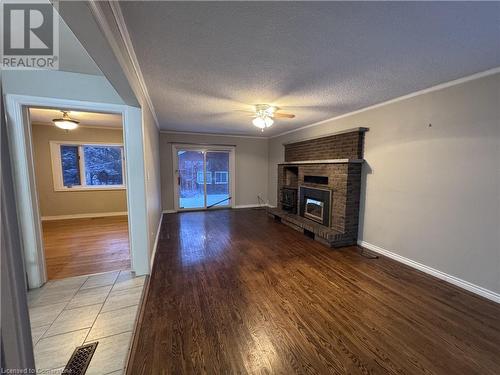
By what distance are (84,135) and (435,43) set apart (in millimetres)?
6568

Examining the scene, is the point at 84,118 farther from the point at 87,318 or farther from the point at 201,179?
the point at 87,318

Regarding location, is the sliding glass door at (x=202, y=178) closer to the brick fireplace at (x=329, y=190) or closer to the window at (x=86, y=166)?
the window at (x=86, y=166)

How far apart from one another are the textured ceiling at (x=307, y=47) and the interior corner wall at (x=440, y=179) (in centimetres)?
30

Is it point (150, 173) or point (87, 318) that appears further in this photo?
point (150, 173)

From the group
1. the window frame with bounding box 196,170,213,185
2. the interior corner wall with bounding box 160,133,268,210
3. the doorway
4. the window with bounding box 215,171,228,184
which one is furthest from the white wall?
the window with bounding box 215,171,228,184

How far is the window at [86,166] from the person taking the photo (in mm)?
5000

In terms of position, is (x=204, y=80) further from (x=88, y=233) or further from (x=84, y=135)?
(x=84, y=135)

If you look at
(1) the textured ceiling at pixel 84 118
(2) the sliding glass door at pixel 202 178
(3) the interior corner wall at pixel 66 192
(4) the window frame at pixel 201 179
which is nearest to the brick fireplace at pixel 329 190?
(2) the sliding glass door at pixel 202 178

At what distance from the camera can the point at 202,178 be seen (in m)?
6.32

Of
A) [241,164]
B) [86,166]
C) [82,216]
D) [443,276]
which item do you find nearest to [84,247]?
[82,216]

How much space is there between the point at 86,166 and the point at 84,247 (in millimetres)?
2868

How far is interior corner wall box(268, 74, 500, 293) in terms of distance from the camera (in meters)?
2.19

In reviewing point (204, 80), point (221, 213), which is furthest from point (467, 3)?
point (221, 213)

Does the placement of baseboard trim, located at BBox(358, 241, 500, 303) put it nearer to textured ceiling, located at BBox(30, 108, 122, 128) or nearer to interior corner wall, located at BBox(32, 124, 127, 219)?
textured ceiling, located at BBox(30, 108, 122, 128)
